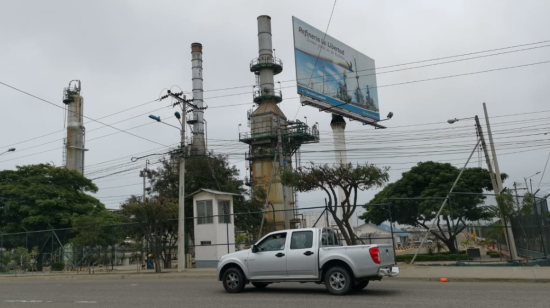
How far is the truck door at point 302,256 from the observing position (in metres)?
10.9

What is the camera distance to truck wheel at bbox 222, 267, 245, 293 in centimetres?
1172

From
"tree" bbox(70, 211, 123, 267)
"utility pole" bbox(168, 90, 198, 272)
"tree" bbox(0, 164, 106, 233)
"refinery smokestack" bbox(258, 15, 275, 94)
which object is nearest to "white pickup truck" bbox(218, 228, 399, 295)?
"utility pole" bbox(168, 90, 198, 272)

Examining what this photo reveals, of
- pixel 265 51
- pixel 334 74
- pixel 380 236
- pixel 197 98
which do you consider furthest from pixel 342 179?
pixel 197 98

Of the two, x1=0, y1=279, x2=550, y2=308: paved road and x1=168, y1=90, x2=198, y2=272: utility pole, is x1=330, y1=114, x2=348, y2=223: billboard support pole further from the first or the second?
x1=0, y1=279, x2=550, y2=308: paved road

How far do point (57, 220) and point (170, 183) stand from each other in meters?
10.2

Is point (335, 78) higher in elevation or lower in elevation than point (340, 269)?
higher

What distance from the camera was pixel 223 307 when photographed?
9359mm

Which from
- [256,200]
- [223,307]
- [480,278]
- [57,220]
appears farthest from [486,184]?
[57,220]

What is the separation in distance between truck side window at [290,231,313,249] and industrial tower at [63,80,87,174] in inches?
2268

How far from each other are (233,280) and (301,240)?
7.16ft

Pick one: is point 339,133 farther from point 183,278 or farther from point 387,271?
point 387,271

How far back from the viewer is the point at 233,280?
11.8 meters

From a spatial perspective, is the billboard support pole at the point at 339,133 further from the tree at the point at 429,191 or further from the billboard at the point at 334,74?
the tree at the point at 429,191

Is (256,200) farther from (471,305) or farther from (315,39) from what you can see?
(471,305)
